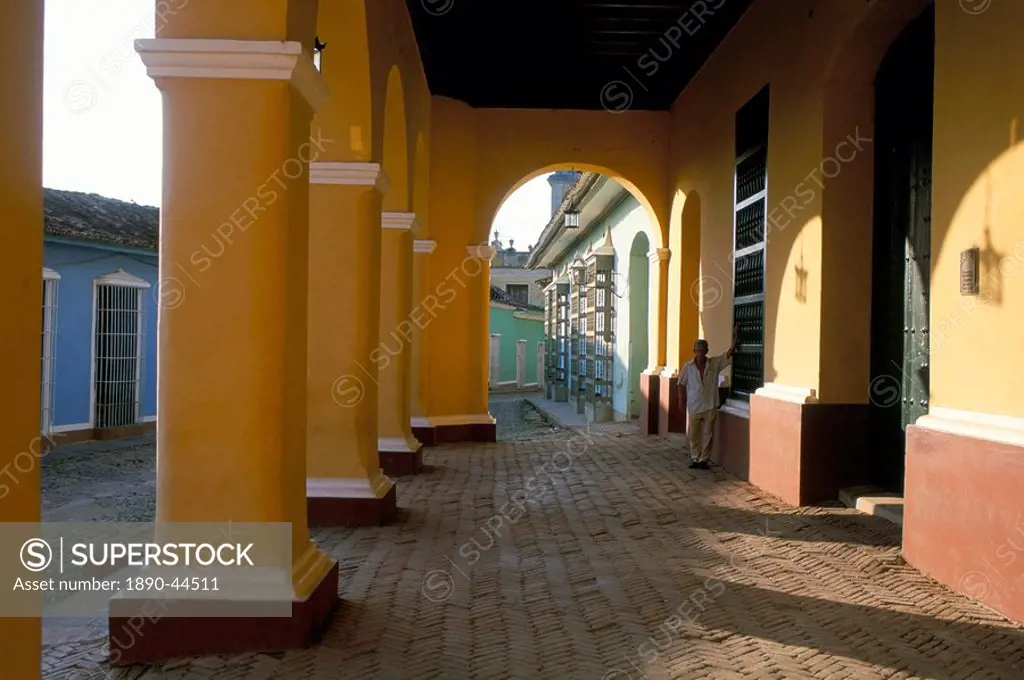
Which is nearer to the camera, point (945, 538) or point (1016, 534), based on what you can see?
point (1016, 534)

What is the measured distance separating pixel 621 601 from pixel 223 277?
2.93 m

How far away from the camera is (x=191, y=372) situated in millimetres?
4238

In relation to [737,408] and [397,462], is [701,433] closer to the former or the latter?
[737,408]

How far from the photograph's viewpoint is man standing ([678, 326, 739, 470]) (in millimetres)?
10523

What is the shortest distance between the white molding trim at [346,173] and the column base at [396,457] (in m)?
4.11

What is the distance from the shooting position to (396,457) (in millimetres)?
10023

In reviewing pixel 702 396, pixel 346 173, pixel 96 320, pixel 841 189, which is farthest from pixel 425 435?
pixel 841 189

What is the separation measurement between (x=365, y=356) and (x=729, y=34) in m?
6.95

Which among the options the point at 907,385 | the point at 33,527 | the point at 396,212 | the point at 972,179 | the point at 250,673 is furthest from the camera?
the point at 396,212

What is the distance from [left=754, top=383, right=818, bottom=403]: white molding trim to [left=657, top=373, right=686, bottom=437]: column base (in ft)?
14.0

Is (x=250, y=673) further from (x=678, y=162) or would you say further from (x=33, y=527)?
(x=678, y=162)

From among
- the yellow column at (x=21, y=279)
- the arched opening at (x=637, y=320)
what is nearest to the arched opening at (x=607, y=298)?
the arched opening at (x=637, y=320)

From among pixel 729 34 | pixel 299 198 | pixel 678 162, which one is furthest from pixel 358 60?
pixel 678 162

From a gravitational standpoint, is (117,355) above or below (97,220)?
below
